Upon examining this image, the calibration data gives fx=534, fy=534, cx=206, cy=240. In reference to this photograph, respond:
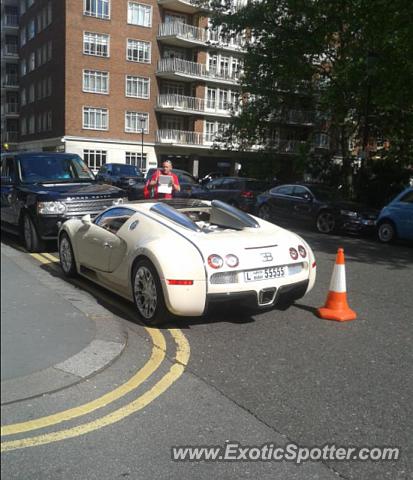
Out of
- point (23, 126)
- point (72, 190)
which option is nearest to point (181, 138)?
point (23, 126)

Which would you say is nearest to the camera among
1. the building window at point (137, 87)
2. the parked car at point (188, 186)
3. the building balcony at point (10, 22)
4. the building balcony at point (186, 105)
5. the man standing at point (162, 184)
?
the man standing at point (162, 184)

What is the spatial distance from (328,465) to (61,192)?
297 inches

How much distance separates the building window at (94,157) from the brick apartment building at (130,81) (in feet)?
0.29

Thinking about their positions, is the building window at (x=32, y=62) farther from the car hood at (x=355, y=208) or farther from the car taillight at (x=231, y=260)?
the car taillight at (x=231, y=260)

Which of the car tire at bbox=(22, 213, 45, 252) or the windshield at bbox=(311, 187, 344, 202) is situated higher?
the windshield at bbox=(311, 187, 344, 202)

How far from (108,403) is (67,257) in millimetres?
4253

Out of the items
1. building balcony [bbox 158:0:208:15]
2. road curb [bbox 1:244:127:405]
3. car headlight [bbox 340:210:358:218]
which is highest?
building balcony [bbox 158:0:208:15]

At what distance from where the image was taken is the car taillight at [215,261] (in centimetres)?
536

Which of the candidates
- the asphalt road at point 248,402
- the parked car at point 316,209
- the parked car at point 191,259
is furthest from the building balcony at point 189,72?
the asphalt road at point 248,402

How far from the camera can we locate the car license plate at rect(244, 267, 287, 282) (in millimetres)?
5482

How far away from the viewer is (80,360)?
14.7ft

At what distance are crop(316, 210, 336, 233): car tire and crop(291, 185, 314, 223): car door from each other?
347 millimetres

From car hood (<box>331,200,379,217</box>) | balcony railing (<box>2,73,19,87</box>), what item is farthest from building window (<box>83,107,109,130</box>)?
car hood (<box>331,200,379,217</box>)

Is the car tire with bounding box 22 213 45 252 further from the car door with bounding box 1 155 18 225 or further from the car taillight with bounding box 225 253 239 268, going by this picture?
the car taillight with bounding box 225 253 239 268
